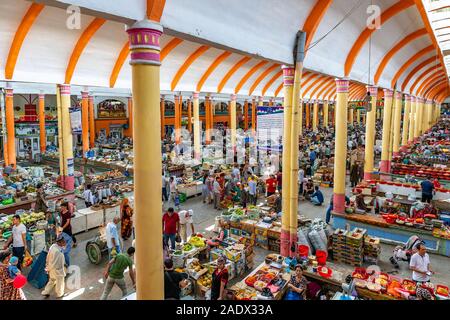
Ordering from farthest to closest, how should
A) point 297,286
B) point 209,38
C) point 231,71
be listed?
point 231,71
point 297,286
point 209,38

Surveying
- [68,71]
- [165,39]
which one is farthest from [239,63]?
[68,71]

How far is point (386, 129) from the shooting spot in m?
15.0

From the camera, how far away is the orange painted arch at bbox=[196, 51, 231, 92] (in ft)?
48.3

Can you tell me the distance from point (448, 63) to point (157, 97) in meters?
17.2

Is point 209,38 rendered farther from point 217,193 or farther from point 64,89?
point 64,89

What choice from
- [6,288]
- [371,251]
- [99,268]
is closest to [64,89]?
[99,268]

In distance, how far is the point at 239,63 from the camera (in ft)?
54.1

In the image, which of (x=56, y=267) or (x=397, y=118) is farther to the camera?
(x=397, y=118)

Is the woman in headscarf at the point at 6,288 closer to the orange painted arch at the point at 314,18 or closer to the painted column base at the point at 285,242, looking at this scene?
the painted column base at the point at 285,242

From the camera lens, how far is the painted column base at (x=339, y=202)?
9.71 metres

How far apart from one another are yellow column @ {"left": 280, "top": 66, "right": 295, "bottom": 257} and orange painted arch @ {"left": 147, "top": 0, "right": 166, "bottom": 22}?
381 centimetres

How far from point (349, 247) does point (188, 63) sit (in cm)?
983

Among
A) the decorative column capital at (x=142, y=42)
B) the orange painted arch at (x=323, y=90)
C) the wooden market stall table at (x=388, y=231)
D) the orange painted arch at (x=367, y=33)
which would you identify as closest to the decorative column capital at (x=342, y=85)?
the orange painted arch at (x=367, y=33)

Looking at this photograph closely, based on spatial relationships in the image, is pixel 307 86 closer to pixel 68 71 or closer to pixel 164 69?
pixel 164 69
